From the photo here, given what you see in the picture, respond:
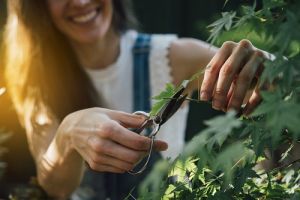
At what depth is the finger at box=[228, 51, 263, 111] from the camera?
925mm

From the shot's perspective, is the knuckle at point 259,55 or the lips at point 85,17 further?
the lips at point 85,17

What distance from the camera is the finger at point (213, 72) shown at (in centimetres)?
98

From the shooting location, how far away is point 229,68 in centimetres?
96

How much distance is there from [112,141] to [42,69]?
4.33 feet

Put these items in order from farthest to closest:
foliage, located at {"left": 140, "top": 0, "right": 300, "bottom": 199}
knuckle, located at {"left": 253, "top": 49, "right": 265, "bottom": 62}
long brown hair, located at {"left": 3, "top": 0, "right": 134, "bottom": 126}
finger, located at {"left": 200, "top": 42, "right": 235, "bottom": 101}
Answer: long brown hair, located at {"left": 3, "top": 0, "right": 134, "bottom": 126}, finger, located at {"left": 200, "top": 42, "right": 235, "bottom": 101}, knuckle, located at {"left": 253, "top": 49, "right": 265, "bottom": 62}, foliage, located at {"left": 140, "top": 0, "right": 300, "bottom": 199}

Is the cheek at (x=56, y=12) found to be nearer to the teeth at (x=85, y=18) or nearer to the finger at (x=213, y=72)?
the teeth at (x=85, y=18)

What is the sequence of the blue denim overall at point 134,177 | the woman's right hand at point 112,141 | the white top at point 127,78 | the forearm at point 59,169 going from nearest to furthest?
the woman's right hand at point 112,141 → the forearm at point 59,169 → the blue denim overall at point 134,177 → the white top at point 127,78

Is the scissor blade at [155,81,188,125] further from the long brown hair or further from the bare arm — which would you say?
the long brown hair

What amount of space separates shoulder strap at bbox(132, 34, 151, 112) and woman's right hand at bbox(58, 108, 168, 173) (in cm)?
114

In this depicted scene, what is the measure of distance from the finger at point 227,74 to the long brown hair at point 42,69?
142 cm

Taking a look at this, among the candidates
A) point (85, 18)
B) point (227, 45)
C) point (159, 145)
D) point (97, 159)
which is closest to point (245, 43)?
point (227, 45)

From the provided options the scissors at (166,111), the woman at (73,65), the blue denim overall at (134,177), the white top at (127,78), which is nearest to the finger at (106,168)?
the scissors at (166,111)

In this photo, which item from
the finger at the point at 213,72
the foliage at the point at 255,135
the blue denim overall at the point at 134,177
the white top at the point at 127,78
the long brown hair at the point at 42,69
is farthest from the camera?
the white top at the point at 127,78

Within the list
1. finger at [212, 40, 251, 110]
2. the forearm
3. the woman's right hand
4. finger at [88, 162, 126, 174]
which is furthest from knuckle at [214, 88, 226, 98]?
the forearm
